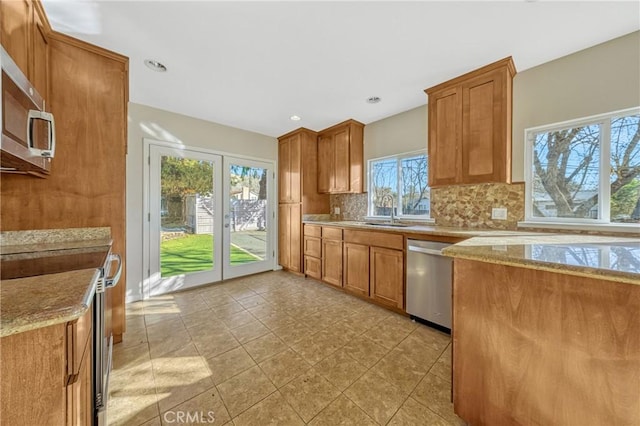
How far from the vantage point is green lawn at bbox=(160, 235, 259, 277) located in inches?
121

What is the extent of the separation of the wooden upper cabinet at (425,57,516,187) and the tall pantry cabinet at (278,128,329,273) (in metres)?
1.95

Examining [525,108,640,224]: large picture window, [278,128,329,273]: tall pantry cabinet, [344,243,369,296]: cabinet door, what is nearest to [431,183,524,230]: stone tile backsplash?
[525,108,640,224]: large picture window

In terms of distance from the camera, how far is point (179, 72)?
87.2 inches

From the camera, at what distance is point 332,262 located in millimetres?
3262

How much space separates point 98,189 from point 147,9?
135 cm

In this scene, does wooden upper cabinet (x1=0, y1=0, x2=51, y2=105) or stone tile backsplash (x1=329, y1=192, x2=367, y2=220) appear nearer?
wooden upper cabinet (x1=0, y1=0, x2=51, y2=105)

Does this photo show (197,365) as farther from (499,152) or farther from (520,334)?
(499,152)

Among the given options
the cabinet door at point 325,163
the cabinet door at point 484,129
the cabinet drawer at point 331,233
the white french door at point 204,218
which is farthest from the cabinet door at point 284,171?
the cabinet door at point 484,129

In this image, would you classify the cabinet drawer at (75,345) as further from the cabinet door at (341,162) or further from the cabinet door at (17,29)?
the cabinet door at (341,162)

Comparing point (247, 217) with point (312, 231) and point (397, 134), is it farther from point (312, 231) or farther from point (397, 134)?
point (397, 134)

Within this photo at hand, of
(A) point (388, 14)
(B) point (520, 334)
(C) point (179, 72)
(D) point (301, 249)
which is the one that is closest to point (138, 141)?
(C) point (179, 72)

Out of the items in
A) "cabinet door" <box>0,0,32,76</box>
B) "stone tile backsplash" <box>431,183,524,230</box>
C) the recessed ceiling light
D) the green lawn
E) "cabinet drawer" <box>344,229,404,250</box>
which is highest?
the recessed ceiling light

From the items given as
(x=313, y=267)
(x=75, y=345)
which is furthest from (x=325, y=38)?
(x=313, y=267)

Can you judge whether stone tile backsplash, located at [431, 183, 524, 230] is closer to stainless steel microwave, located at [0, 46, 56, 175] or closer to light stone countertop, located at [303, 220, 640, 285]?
light stone countertop, located at [303, 220, 640, 285]
